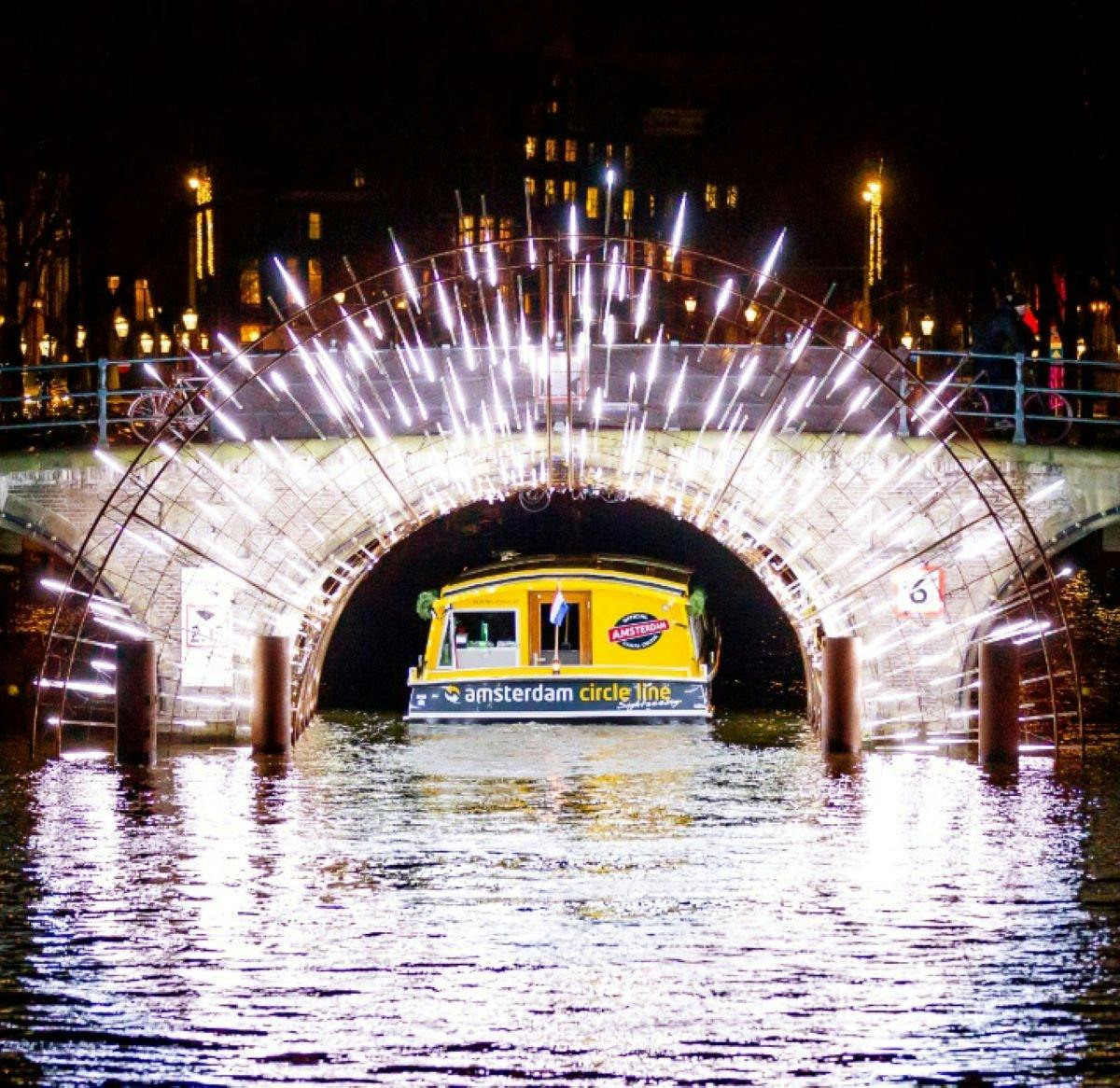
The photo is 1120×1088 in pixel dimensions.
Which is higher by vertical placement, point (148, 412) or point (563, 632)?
point (148, 412)

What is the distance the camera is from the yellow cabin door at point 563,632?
100 ft

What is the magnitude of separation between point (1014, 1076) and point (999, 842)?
683 centimetres

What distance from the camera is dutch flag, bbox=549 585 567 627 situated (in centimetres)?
3028

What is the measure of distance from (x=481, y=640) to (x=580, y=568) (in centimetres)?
172

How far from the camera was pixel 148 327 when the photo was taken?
8144 cm

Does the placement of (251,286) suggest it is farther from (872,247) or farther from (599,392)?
(599,392)

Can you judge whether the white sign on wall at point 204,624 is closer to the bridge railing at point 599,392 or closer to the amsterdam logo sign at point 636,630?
the bridge railing at point 599,392

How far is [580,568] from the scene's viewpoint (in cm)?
3103

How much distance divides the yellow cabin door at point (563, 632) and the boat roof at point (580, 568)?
19.2 inches

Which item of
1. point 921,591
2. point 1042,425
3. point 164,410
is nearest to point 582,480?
point 921,591

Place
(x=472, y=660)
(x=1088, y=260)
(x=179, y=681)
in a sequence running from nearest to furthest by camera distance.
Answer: (x=179, y=681) → (x=472, y=660) → (x=1088, y=260)

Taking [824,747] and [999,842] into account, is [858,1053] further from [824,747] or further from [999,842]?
[824,747]

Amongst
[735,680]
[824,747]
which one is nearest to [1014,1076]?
[824,747]

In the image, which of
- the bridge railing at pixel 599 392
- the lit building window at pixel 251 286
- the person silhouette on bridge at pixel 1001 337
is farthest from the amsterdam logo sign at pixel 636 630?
the lit building window at pixel 251 286
